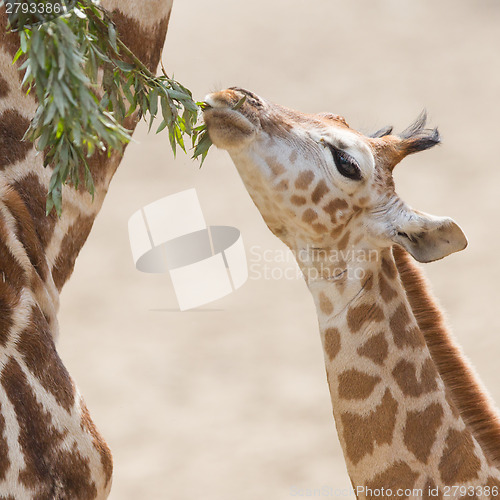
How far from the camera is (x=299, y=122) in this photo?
16.0 ft

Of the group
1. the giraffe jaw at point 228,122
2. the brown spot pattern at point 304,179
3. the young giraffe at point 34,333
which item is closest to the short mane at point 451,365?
the brown spot pattern at point 304,179

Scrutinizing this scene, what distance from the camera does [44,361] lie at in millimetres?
3781

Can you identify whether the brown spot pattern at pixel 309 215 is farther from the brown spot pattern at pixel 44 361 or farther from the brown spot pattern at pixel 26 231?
the brown spot pattern at pixel 44 361

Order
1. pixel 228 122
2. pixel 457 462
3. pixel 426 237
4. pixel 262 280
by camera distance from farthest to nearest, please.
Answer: pixel 262 280
pixel 426 237
pixel 228 122
pixel 457 462

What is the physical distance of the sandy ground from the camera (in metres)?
8.91

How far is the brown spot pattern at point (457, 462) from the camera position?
14.6 feet

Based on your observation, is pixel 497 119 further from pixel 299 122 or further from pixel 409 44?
Result: pixel 299 122

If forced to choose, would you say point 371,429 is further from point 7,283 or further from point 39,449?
point 7,283

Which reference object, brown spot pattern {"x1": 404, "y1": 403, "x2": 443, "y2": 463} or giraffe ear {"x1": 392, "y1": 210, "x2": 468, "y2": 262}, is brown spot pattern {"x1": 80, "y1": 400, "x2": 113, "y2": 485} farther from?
giraffe ear {"x1": 392, "y1": 210, "x2": 468, "y2": 262}

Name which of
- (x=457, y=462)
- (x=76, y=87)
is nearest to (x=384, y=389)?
(x=457, y=462)

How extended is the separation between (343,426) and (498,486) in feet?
2.69

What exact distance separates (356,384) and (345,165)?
114 centimetres

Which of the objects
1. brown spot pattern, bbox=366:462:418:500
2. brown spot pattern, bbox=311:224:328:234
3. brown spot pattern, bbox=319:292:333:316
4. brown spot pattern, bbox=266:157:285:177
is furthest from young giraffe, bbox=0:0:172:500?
brown spot pattern, bbox=366:462:418:500

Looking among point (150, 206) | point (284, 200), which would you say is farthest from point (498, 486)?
point (150, 206)
